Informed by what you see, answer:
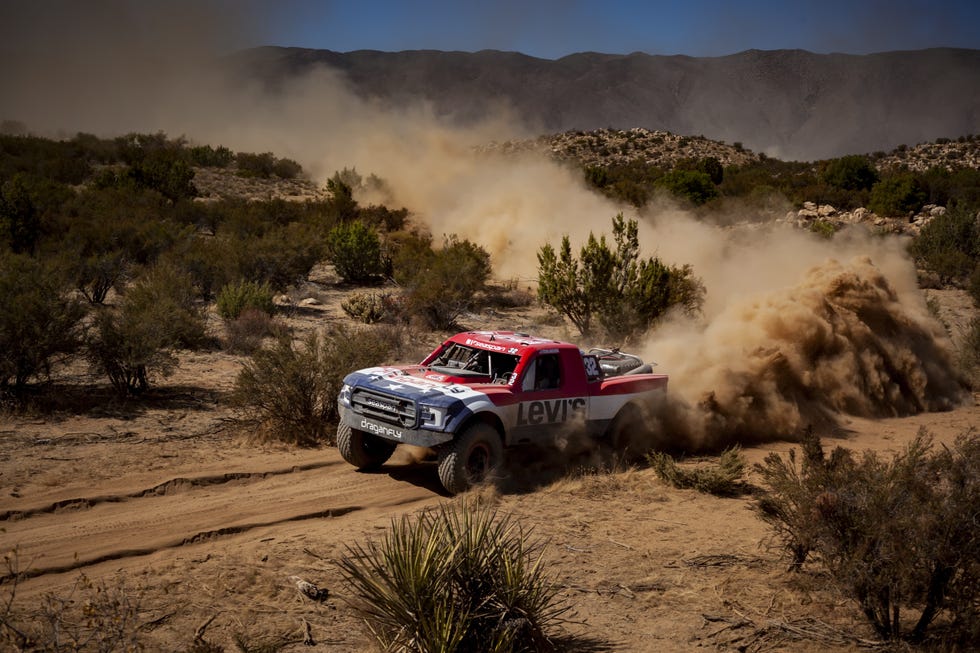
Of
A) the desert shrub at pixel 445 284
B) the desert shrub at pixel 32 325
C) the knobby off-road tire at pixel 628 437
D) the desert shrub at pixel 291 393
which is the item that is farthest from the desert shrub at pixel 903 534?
the desert shrub at pixel 445 284

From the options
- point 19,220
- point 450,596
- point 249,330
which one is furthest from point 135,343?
point 19,220

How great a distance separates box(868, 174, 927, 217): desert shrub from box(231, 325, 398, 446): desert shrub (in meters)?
40.1

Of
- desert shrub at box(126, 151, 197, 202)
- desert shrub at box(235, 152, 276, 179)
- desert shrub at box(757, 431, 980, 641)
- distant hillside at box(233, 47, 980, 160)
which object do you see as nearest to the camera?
desert shrub at box(757, 431, 980, 641)

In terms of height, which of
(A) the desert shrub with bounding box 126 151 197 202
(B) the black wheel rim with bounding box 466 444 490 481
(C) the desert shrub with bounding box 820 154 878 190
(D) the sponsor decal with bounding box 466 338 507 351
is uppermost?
(C) the desert shrub with bounding box 820 154 878 190

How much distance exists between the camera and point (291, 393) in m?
11.7

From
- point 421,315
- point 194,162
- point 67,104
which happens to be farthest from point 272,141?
point 421,315

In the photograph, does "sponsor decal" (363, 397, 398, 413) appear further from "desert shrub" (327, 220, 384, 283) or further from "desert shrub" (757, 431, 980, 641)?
"desert shrub" (327, 220, 384, 283)

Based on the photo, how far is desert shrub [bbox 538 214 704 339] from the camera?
18.3 metres

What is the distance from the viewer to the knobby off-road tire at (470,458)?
928 cm

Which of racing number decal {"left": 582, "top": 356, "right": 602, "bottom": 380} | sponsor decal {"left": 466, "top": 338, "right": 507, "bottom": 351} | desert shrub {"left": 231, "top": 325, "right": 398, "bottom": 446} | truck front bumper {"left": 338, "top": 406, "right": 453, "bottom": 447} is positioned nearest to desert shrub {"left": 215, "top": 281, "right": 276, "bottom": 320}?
desert shrub {"left": 231, "top": 325, "right": 398, "bottom": 446}

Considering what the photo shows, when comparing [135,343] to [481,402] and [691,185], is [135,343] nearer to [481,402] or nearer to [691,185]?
[481,402]

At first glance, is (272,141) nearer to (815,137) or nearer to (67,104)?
(67,104)

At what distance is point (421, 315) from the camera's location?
805 inches

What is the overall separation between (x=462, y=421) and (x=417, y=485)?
1.26m
